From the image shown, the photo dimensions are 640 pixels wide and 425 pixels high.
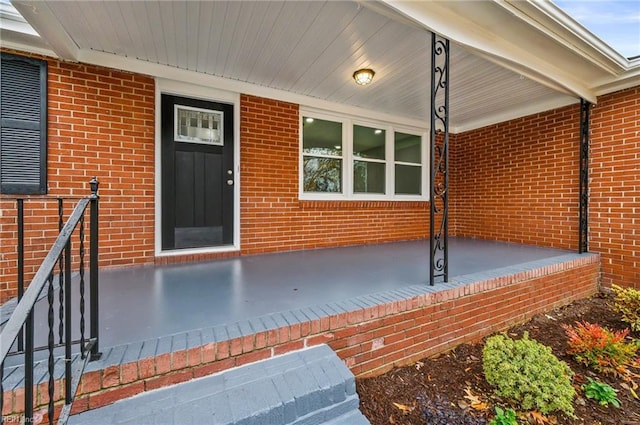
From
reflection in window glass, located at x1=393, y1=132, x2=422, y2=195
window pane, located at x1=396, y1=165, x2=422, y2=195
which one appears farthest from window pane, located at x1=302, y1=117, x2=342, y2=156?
window pane, located at x1=396, y1=165, x2=422, y2=195

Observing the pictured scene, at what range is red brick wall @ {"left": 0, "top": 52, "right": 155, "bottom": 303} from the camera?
2750 millimetres

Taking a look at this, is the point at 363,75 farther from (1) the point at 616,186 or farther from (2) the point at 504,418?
(1) the point at 616,186

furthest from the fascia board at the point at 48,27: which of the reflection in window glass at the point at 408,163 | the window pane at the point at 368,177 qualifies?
the reflection in window glass at the point at 408,163

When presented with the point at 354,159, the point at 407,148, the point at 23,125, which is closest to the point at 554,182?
the point at 407,148

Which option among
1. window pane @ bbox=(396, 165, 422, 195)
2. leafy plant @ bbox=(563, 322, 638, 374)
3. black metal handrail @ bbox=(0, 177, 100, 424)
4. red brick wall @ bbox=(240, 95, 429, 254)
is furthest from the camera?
window pane @ bbox=(396, 165, 422, 195)

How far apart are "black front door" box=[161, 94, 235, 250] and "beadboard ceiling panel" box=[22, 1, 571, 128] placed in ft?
1.73

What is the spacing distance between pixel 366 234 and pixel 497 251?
1.98 meters

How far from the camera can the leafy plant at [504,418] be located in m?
1.68

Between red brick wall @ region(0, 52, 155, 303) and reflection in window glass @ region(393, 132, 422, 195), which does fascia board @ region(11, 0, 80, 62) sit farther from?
reflection in window glass @ region(393, 132, 422, 195)

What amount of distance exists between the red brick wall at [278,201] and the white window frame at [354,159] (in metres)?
0.12

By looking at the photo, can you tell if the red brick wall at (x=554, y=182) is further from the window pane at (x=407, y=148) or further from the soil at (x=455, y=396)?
the soil at (x=455, y=396)

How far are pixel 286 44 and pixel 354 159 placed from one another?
90.8 inches

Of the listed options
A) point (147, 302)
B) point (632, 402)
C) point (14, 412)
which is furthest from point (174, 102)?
point (632, 402)

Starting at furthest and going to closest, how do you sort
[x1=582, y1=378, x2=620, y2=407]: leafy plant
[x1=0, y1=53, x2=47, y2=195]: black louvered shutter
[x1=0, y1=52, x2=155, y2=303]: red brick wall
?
[x1=0, y1=52, x2=155, y2=303]: red brick wall < [x1=0, y1=53, x2=47, y2=195]: black louvered shutter < [x1=582, y1=378, x2=620, y2=407]: leafy plant
